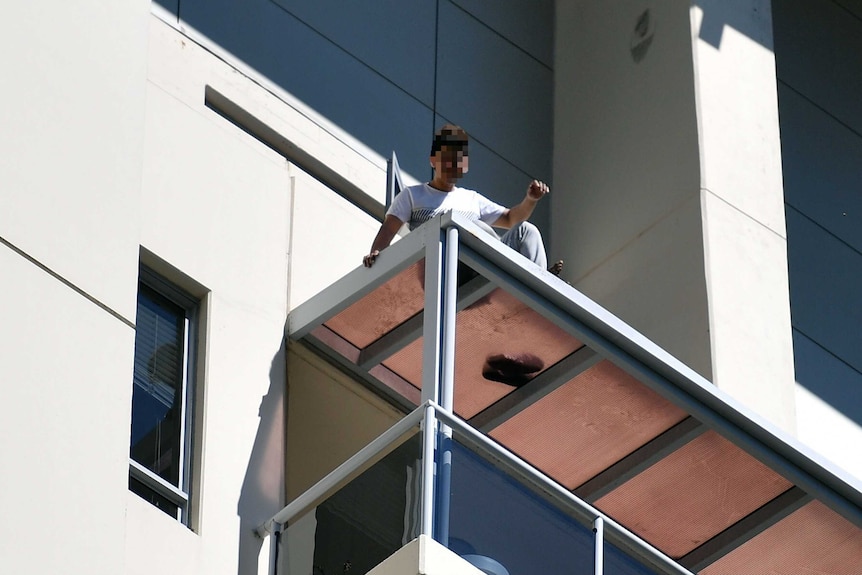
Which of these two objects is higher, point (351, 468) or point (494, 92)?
point (494, 92)

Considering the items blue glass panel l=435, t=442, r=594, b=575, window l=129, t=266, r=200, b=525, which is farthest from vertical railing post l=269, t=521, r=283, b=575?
blue glass panel l=435, t=442, r=594, b=575

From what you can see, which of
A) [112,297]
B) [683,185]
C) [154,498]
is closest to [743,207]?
[683,185]

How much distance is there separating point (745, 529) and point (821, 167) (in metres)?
6.33

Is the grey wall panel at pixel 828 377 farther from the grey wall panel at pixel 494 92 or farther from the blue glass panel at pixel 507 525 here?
the blue glass panel at pixel 507 525

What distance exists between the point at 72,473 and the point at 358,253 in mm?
5708

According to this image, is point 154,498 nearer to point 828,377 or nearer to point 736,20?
point 736,20

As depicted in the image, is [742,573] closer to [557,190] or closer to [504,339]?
[504,339]

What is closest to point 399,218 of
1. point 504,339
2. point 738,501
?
point 504,339

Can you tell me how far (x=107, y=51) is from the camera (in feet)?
30.2

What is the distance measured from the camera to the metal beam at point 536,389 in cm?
1235

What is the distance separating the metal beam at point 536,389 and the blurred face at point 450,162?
4.47 ft

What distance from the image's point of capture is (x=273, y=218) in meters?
13.0

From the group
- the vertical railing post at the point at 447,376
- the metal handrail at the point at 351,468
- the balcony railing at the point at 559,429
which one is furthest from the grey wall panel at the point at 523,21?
the metal handrail at the point at 351,468

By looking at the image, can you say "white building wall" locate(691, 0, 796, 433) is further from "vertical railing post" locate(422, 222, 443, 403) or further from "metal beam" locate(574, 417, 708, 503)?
"vertical railing post" locate(422, 222, 443, 403)
